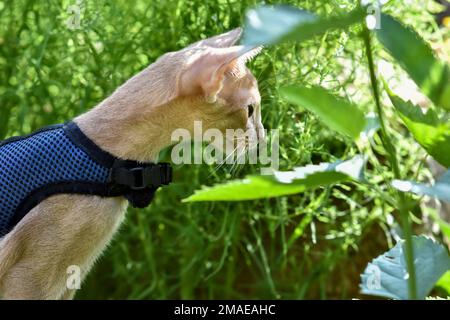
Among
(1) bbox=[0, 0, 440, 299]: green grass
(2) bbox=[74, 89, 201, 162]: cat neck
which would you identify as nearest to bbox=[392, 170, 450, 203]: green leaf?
(2) bbox=[74, 89, 201, 162]: cat neck

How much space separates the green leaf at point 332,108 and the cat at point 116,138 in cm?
56

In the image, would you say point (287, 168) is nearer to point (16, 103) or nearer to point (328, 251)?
point (328, 251)

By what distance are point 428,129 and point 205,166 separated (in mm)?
1243

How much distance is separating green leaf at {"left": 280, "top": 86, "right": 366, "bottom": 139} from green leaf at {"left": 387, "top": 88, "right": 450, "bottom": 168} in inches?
4.9

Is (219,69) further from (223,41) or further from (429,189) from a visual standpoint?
(429,189)

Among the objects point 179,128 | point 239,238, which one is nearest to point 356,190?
point 239,238

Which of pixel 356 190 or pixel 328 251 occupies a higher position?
pixel 356 190

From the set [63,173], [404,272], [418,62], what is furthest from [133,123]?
[418,62]

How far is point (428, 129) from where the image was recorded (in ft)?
3.31

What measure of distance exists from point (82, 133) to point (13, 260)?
0.27m

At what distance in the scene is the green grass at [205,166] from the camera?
2.04m

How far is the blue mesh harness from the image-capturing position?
5.04ft
